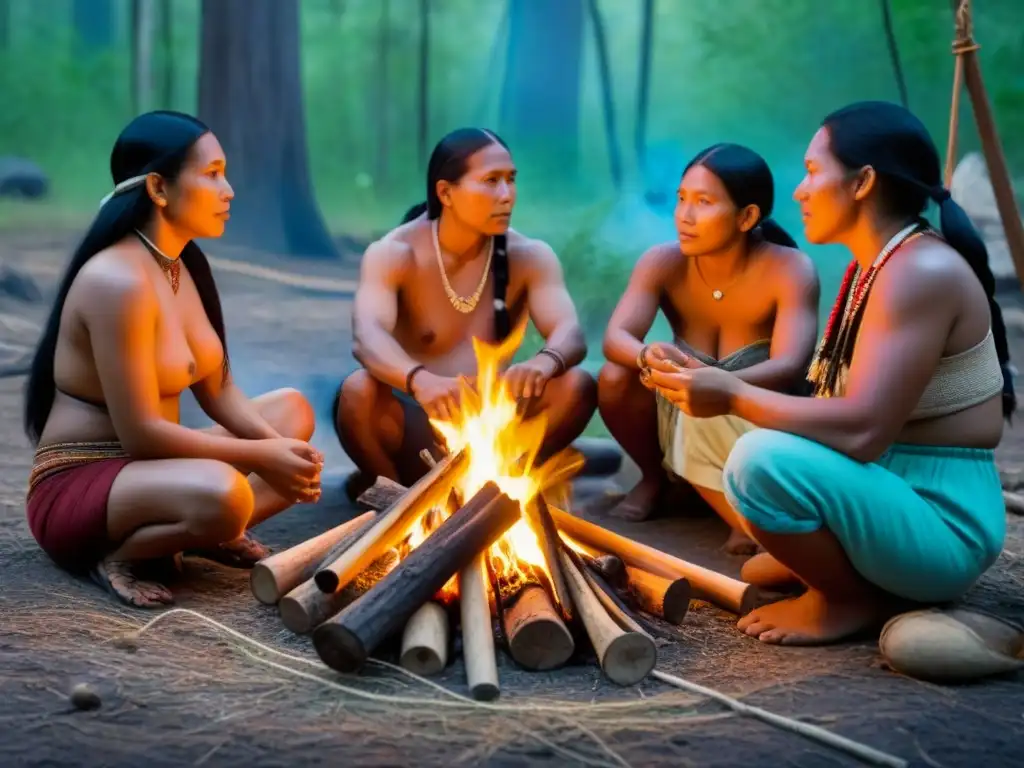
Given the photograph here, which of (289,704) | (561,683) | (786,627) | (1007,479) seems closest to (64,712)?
(289,704)

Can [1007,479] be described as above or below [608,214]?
below

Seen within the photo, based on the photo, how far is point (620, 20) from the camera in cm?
922

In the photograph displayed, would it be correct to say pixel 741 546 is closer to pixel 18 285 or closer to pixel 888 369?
pixel 888 369

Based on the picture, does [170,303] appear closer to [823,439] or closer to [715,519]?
[823,439]

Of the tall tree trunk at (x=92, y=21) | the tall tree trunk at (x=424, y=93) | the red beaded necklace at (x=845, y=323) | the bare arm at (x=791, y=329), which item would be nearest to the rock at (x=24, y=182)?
the tall tree trunk at (x=92, y=21)

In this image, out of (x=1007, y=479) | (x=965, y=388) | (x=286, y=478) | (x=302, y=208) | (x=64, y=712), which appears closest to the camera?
(x=64, y=712)

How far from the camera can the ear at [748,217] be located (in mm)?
4555

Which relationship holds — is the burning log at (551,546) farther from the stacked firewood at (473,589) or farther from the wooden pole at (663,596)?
the wooden pole at (663,596)

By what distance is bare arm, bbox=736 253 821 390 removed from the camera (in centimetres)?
441

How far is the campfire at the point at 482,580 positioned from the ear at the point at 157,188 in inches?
45.4

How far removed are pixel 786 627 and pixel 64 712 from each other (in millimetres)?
2026

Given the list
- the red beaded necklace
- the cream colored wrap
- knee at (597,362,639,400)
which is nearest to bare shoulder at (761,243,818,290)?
the cream colored wrap

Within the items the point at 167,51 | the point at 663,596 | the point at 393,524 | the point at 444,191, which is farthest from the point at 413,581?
the point at 167,51

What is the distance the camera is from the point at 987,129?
484cm
